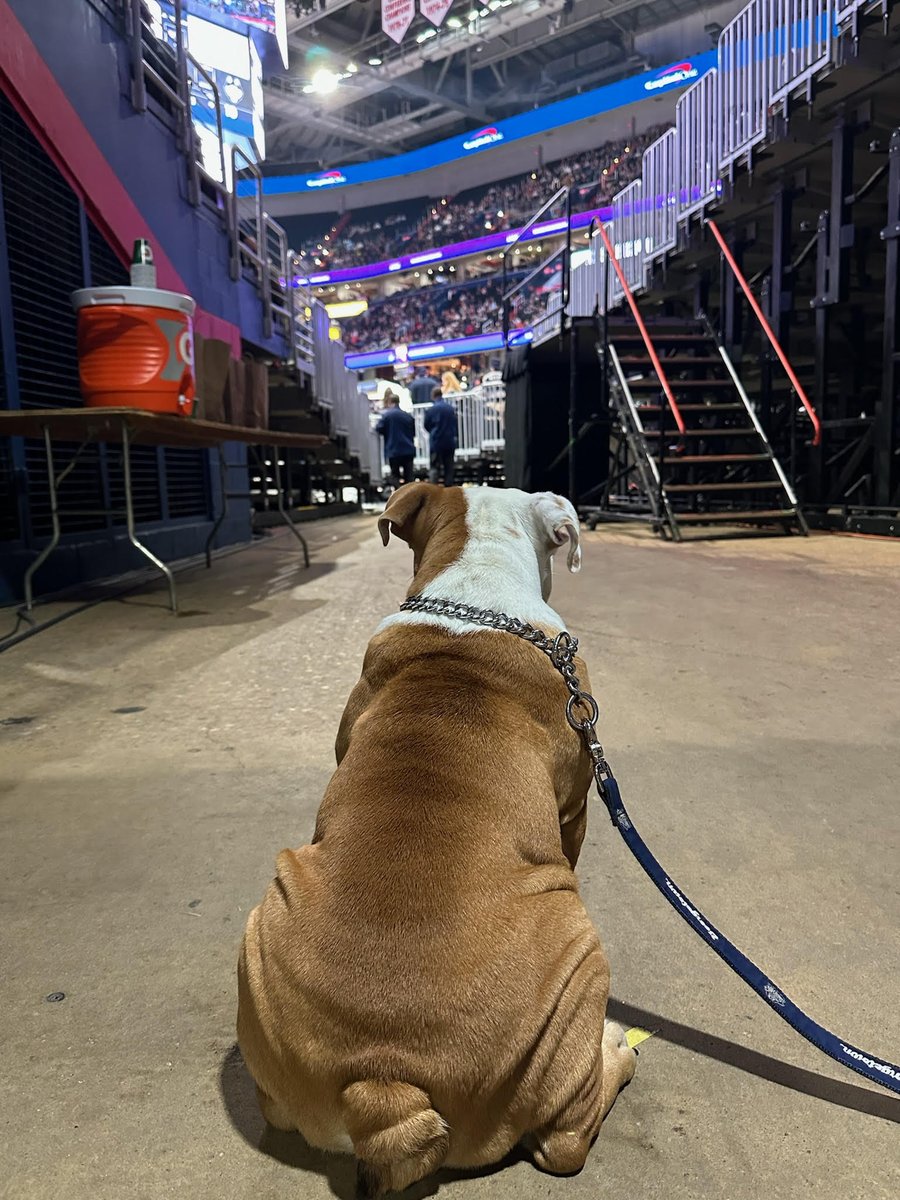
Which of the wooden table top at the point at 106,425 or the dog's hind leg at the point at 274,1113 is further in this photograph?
Answer: the wooden table top at the point at 106,425

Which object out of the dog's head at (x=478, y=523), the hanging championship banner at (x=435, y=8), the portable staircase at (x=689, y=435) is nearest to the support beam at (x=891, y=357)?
the portable staircase at (x=689, y=435)

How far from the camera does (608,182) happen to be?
3209 cm

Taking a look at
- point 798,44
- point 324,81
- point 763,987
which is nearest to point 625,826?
point 763,987

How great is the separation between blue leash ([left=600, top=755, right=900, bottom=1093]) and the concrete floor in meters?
0.10

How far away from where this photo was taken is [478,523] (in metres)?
1.64

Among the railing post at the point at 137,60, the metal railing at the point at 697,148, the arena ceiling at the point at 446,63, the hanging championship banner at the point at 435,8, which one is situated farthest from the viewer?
the arena ceiling at the point at 446,63

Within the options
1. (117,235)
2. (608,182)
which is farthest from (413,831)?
(608,182)

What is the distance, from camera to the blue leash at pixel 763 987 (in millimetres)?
1061

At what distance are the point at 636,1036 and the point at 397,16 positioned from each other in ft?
103

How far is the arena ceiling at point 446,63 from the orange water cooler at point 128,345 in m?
34.1

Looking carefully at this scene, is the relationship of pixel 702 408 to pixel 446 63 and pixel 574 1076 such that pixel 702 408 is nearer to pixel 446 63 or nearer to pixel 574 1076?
pixel 574 1076

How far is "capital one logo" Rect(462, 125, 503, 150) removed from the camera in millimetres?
36188

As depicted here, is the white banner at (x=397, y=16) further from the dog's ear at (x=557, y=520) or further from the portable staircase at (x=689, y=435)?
the dog's ear at (x=557, y=520)

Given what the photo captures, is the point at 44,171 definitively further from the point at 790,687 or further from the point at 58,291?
the point at 790,687
